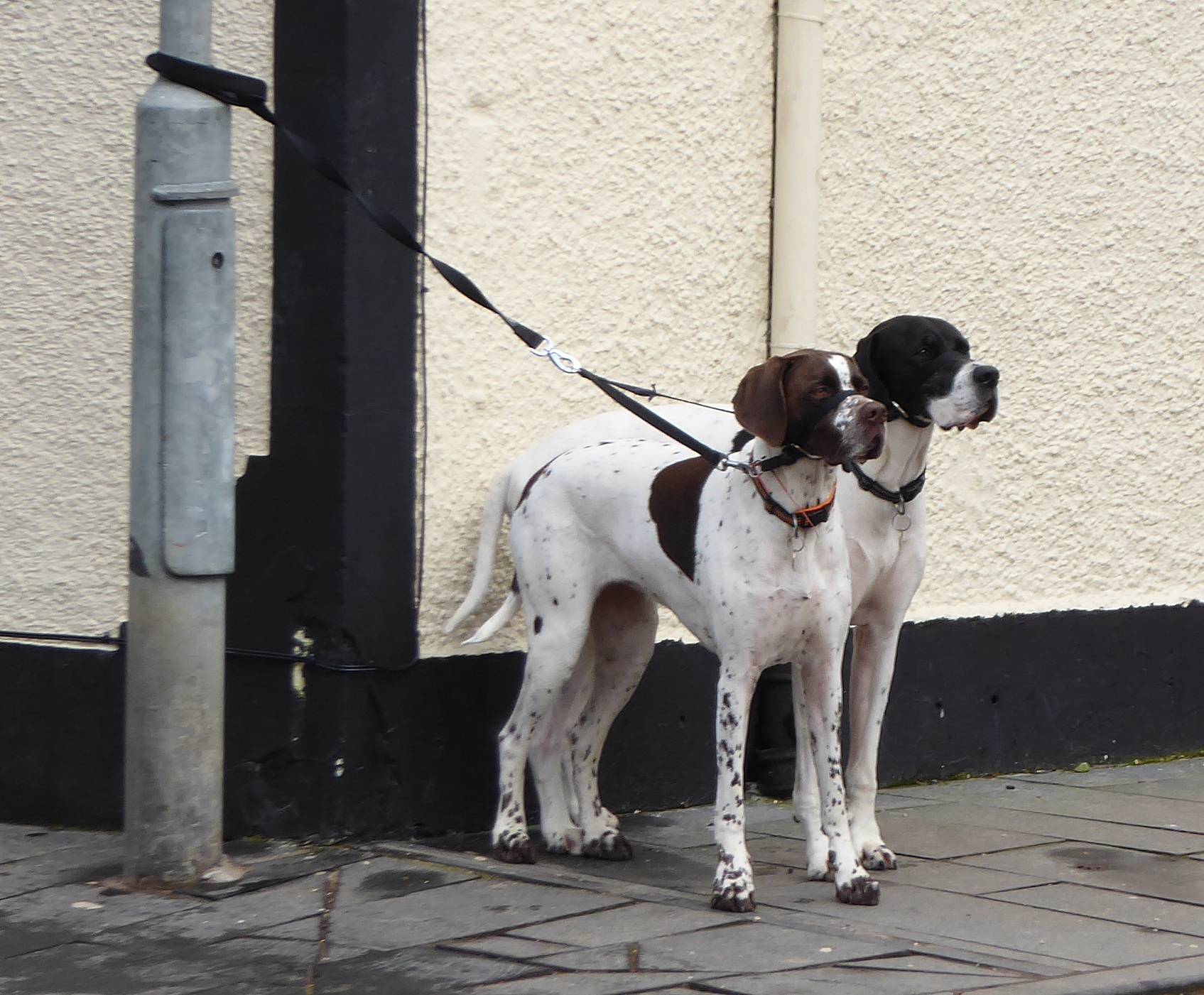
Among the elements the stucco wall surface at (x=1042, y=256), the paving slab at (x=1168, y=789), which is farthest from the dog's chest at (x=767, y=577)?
the paving slab at (x=1168, y=789)

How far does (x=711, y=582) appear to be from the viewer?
17.5 feet

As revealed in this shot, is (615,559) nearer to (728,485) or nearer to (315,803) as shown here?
(728,485)

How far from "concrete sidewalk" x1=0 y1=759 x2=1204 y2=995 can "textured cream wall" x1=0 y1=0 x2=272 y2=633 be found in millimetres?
915

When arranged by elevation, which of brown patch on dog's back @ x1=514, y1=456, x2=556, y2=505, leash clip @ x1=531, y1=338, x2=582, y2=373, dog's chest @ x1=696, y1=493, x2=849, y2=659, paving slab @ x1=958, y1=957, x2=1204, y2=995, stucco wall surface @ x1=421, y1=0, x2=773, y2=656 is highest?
stucco wall surface @ x1=421, y1=0, x2=773, y2=656

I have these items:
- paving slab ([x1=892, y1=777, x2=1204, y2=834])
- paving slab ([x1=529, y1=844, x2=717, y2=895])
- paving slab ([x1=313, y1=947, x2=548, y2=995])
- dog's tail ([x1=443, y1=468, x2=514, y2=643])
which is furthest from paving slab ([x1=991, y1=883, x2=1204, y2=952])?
dog's tail ([x1=443, y1=468, x2=514, y2=643])

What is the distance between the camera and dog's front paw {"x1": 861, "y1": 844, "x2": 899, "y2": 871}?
19.1ft

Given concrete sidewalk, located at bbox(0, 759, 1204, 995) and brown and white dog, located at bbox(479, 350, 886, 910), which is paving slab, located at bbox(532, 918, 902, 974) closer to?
concrete sidewalk, located at bbox(0, 759, 1204, 995)

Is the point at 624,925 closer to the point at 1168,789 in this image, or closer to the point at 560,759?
the point at 560,759

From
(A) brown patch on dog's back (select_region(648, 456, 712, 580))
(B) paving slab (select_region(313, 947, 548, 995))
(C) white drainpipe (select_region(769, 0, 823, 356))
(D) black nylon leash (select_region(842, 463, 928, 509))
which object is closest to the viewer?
(B) paving slab (select_region(313, 947, 548, 995))

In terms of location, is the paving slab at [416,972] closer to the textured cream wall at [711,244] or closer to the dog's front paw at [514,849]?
the dog's front paw at [514,849]

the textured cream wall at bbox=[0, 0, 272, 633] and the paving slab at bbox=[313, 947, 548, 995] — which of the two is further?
the textured cream wall at bbox=[0, 0, 272, 633]

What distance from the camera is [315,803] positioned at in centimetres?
597

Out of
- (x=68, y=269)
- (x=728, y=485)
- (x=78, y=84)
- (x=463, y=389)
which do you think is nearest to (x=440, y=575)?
(x=463, y=389)

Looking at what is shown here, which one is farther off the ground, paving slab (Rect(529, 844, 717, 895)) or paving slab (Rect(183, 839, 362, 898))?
paving slab (Rect(183, 839, 362, 898))
